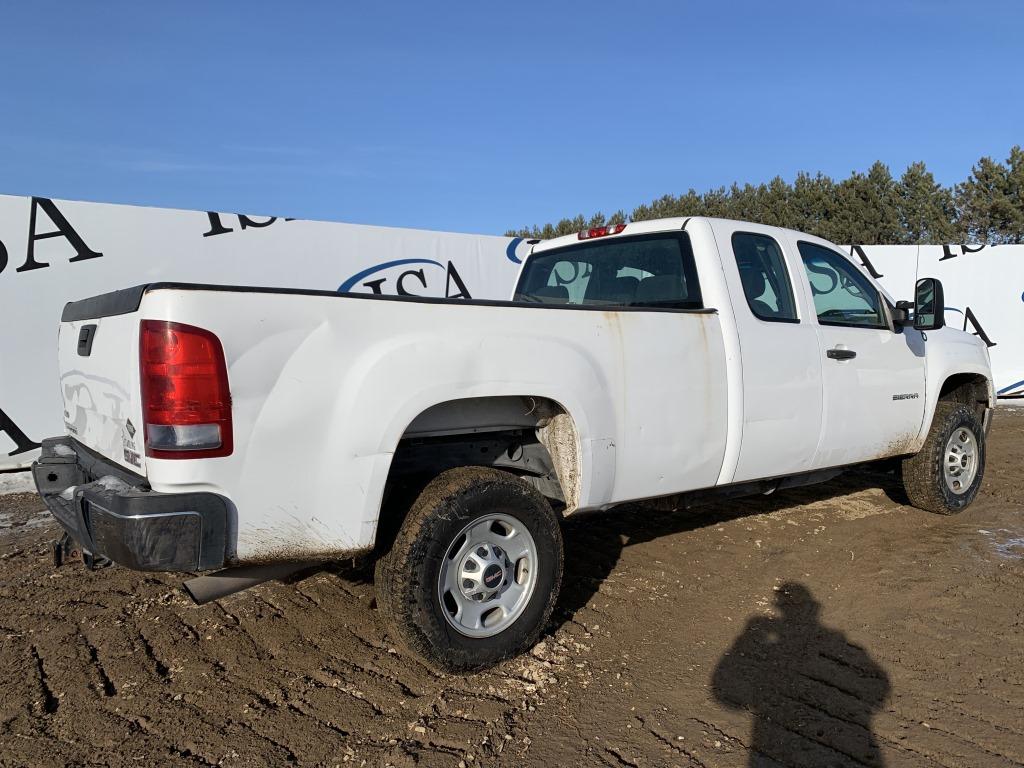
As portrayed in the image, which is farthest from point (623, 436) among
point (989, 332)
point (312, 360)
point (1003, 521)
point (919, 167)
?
point (919, 167)

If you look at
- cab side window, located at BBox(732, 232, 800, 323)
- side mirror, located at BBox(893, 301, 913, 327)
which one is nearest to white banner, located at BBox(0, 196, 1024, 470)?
cab side window, located at BBox(732, 232, 800, 323)

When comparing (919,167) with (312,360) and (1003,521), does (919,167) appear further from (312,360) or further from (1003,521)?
(312,360)

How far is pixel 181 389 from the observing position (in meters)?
2.37

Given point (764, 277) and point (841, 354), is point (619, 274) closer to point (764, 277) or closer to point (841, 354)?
point (764, 277)

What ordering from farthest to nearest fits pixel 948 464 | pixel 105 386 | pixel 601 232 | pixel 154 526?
pixel 948 464 < pixel 601 232 < pixel 105 386 < pixel 154 526

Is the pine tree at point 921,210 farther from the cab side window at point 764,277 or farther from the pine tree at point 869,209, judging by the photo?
the cab side window at point 764,277

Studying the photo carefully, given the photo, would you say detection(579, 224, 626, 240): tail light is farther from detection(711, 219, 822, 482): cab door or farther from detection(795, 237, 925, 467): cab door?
detection(795, 237, 925, 467): cab door

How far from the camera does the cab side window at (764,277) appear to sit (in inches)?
160

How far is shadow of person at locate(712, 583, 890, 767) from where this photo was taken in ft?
8.34

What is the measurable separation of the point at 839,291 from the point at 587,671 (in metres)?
2.93

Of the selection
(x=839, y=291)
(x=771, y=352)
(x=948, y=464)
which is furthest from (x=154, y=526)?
(x=948, y=464)

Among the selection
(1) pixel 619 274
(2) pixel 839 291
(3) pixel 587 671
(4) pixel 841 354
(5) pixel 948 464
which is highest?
(1) pixel 619 274

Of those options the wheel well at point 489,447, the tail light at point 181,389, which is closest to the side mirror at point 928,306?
the wheel well at point 489,447

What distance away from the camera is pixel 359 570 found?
4.18 metres
